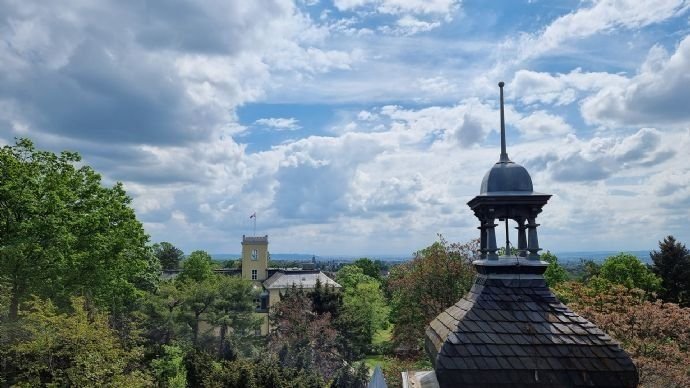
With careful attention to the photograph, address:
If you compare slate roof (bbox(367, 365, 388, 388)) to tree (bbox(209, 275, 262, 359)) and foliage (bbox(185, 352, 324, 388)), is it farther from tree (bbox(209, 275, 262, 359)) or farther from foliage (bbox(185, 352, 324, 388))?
tree (bbox(209, 275, 262, 359))

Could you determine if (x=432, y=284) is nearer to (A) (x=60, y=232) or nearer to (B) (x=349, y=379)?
(B) (x=349, y=379)

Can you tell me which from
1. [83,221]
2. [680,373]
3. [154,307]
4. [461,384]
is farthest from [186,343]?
[461,384]

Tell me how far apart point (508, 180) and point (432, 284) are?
19666 millimetres

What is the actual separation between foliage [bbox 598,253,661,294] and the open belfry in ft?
110

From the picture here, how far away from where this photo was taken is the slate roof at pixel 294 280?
49.8m

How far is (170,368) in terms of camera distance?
27.4m

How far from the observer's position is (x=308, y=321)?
33250mm

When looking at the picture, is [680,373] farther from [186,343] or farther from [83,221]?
[186,343]

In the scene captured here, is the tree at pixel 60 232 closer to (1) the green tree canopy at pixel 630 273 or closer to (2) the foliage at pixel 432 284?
(2) the foliage at pixel 432 284

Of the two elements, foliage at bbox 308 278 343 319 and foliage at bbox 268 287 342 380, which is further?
foliage at bbox 308 278 343 319

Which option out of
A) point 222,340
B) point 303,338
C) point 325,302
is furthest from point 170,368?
point 325,302

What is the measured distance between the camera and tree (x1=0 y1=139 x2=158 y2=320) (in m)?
20.2

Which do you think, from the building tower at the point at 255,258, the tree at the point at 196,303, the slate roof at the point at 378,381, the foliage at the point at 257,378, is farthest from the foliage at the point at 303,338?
the slate roof at the point at 378,381

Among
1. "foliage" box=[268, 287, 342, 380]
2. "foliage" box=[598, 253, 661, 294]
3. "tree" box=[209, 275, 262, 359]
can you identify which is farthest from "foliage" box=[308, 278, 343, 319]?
"foliage" box=[598, 253, 661, 294]
